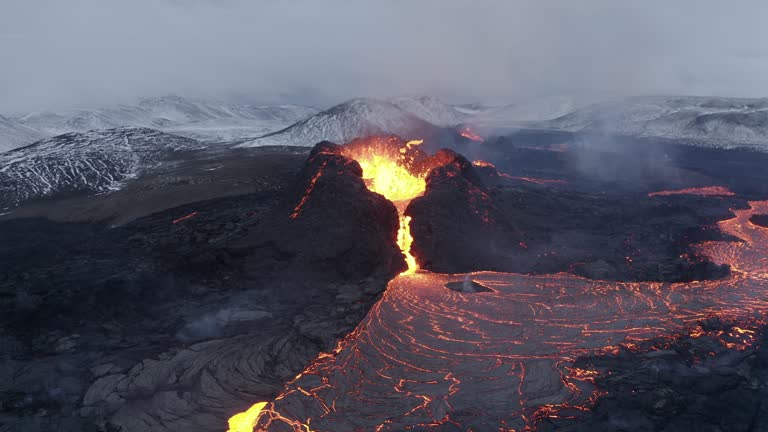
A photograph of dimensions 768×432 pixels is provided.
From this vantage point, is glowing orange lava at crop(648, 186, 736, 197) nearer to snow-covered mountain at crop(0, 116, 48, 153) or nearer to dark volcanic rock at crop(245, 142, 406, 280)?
dark volcanic rock at crop(245, 142, 406, 280)

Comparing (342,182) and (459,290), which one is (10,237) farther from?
(459,290)

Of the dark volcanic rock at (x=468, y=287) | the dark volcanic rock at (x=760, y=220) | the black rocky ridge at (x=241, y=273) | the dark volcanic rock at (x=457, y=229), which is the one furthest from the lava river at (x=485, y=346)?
the dark volcanic rock at (x=760, y=220)

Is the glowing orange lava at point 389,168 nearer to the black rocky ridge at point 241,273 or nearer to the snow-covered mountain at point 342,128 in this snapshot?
the black rocky ridge at point 241,273

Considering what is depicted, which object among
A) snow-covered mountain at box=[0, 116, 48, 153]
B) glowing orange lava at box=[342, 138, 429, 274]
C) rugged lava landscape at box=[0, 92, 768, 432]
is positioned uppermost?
snow-covered mountain at box=[0, 116, 48, 153]

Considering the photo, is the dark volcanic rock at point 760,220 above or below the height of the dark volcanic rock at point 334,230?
below

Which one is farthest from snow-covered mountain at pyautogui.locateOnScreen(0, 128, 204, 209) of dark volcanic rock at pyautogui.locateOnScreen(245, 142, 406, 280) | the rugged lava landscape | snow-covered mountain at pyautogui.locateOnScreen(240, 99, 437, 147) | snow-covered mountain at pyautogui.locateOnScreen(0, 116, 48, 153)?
snow-covered mountain at pyautogui.locateOnScreen(0, 116, 48, 153)

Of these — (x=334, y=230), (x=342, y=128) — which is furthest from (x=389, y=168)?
(x=342, y=128)

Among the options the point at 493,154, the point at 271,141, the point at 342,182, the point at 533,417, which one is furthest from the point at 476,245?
the point at 271,141
